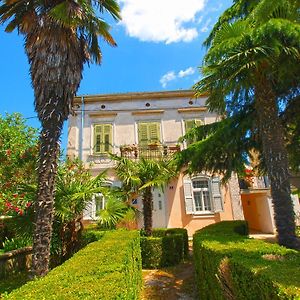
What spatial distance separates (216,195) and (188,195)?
1.63 meters

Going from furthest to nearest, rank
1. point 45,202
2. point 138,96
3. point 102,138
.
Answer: point 138,96 → point 102,138 → point 45,202

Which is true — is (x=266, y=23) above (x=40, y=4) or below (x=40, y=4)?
below

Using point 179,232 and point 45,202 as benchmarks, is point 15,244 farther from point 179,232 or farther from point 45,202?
point 179,232

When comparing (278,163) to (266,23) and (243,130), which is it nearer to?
(243,130)

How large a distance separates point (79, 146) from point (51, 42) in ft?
30.7

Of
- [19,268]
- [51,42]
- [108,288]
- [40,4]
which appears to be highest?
[40,4]

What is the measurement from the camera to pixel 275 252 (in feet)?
12.3

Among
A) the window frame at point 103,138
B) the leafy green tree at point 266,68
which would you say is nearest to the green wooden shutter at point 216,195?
the window frame at point 103,138

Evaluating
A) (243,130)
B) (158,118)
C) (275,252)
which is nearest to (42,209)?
(275,252)

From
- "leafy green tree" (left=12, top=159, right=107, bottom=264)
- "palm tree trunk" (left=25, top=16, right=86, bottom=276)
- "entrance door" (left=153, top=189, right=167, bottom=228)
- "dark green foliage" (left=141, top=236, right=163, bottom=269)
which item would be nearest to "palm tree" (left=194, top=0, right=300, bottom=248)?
"palm tree trunk" (left=25, top=16, right=86, bottom=276)

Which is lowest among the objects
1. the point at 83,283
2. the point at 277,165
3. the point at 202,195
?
the point at 83,283

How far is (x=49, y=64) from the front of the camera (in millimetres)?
6371

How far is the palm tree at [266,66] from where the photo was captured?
18.3 ft

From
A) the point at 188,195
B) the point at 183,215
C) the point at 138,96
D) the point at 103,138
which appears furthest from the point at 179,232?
the point at 138,96
